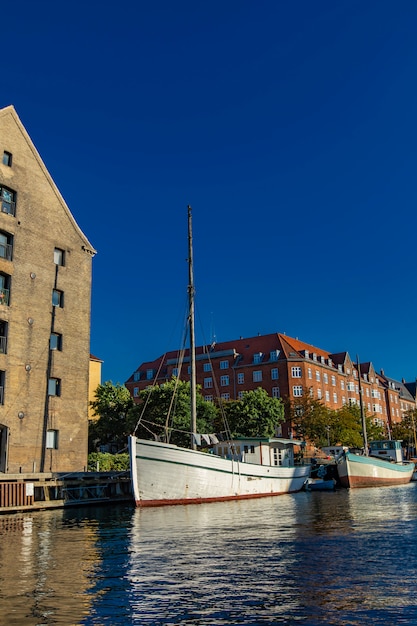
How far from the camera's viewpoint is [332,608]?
1027 centimetres

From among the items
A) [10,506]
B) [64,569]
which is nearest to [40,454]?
[10,506]

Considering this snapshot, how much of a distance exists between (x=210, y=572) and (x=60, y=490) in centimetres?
2484

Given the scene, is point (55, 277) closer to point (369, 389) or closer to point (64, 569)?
point (64, 569)

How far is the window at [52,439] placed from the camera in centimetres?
4069

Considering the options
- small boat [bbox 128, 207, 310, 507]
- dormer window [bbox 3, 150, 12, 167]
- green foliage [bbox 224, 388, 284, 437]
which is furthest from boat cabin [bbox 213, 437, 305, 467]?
dormer window [bbox 3, 150, 12, 167]

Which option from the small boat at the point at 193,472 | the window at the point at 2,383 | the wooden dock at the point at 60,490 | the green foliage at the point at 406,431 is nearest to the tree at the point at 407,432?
the green foliage at the point at 406,431

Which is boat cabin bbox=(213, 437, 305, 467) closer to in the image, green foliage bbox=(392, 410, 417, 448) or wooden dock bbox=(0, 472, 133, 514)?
wooden dock bbox=(0, 472, 133, 514)

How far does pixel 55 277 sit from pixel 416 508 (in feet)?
94.8

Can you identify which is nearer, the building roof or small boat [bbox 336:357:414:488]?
the building roof

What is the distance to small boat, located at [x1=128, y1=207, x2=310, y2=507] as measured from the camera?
107ft

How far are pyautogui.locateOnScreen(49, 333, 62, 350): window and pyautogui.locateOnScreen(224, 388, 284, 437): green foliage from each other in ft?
109

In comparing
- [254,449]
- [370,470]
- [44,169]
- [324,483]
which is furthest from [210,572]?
[370,470]

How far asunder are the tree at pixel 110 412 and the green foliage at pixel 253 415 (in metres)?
13.6

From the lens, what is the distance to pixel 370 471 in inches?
2249
